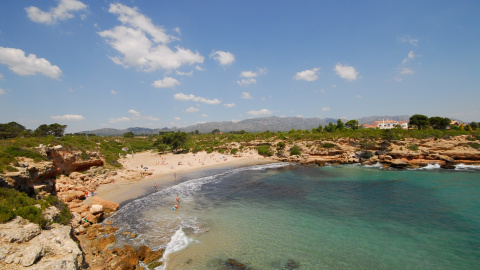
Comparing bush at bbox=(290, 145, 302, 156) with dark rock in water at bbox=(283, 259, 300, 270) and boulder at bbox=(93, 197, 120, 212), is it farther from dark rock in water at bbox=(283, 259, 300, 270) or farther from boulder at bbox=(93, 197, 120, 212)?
boulder at bbox=(93, 197, 120, 212)

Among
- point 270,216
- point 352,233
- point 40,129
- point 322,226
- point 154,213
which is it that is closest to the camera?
point 352,233

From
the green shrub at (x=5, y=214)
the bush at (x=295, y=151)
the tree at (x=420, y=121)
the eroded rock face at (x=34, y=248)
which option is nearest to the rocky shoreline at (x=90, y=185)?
the eroded rock face at (x=34, y=248)

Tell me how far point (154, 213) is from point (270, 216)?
11.1m

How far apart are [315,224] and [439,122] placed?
66553 mm

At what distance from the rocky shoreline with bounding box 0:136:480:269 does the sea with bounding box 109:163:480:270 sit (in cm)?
166

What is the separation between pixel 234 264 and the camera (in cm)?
1165

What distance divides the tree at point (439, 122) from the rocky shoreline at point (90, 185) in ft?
66.5

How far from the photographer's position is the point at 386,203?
66.6ft

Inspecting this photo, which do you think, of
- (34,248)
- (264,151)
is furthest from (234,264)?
(264,151)

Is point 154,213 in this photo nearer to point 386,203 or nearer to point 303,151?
point 386,203

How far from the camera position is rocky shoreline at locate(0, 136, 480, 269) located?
24.9ft

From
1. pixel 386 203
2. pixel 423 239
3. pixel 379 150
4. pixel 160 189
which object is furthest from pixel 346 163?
pixel 160 189

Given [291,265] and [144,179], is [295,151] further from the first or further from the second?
[291,265]

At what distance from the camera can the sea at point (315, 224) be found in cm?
1198
